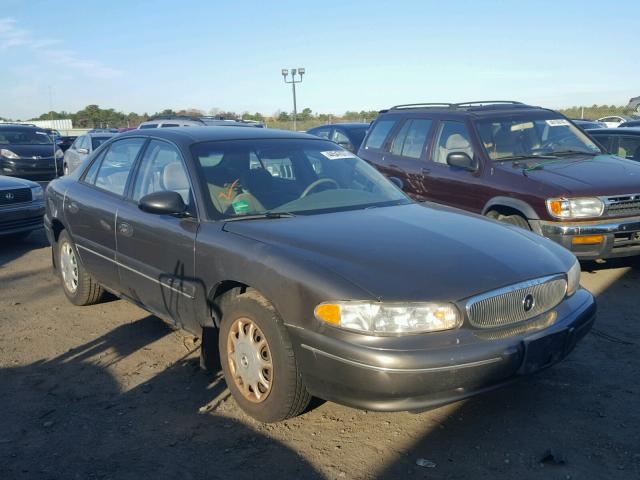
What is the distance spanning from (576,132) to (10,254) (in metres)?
7.33

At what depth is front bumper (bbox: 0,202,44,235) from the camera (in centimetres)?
828

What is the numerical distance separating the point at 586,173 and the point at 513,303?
3653mm

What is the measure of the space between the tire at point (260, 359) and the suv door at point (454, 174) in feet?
12.6

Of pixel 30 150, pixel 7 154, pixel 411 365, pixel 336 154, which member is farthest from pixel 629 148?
pixel 7 154

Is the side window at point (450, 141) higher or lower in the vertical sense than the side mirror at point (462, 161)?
higher

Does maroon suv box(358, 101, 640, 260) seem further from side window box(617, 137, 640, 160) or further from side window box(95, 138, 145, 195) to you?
side window box(95, 138, 145, 195)

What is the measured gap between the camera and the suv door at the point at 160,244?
4047 mm

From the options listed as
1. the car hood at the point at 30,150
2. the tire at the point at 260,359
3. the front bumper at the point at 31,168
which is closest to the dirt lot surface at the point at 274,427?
the tire at the point at 260,359

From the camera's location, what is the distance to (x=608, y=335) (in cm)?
472

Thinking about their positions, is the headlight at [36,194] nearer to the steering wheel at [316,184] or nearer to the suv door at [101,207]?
the suv door at [101,207]

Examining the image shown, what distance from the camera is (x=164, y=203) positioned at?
155 inches

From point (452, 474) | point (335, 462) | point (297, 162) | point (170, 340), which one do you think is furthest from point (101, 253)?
point (452, 474)

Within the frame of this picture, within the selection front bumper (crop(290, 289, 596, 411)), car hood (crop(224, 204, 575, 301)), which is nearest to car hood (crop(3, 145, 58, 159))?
car hood (crop(224, 204, 575, 301))

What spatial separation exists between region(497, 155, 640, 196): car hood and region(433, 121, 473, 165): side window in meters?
0.60
